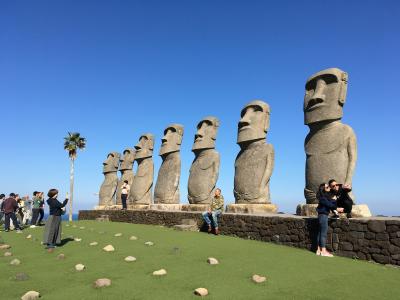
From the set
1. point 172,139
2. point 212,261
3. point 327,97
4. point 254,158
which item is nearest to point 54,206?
point 212,261

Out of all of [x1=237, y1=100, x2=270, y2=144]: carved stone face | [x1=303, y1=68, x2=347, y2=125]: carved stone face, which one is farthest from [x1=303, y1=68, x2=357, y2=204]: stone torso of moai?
[x1=237, y1=100, x2=270, y2=144]: carved stone face

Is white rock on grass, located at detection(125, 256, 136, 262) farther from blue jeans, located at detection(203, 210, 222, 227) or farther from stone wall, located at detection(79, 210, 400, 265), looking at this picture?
blue jeans, located at detection(203, 210, 222, 227)

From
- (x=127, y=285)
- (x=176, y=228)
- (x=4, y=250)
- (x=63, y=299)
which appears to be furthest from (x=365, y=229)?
(x=4, y=250)

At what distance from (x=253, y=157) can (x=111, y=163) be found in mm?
15815

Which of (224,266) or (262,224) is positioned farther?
(262,224)

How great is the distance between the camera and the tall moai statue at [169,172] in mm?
18766

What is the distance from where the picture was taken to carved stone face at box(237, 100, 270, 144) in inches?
557

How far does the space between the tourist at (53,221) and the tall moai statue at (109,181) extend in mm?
16279

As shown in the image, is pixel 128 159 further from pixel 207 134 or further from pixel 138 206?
pixel 207 134

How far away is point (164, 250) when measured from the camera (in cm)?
939

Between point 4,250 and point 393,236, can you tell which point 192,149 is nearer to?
point 4,250

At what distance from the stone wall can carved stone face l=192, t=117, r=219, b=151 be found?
354 cm

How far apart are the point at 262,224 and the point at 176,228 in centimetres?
391

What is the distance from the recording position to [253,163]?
13.9 meters
